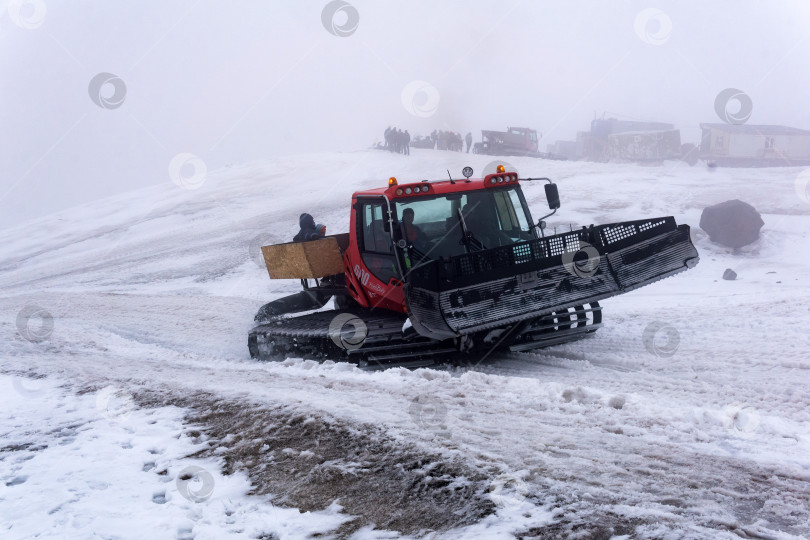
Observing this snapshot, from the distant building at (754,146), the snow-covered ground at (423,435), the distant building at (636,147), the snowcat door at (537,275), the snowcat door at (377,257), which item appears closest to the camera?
the snow-covered ground at (423,435)

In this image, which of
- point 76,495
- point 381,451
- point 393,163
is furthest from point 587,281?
point 393,163

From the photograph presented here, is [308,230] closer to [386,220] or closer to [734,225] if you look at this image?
[386,220]

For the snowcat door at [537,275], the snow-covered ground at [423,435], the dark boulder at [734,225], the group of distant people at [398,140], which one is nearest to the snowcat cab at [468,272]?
the snowcat door at [537,275]

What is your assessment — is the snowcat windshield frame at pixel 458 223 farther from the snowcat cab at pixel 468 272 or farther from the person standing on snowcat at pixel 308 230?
the person standing on snowcat at pixel 308 230

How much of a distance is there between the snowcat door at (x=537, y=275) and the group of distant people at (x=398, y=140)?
27.2 metres

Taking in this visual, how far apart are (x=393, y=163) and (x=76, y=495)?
27499 mm

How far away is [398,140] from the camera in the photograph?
1319 inches

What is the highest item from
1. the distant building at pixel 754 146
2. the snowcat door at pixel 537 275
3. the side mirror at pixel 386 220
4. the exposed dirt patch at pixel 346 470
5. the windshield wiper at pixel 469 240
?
the distant building at pixel 754 146

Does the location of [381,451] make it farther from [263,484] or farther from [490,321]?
[490,321]

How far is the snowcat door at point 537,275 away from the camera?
227 inches

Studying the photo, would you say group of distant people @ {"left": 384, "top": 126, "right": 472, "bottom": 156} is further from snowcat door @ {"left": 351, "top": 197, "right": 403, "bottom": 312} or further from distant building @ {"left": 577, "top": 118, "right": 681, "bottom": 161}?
snowcat door @ {"left": 351, "top": 197, "right": 403, "bottom": 312}

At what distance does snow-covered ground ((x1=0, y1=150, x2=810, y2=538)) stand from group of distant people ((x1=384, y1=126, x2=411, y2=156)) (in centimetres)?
2458

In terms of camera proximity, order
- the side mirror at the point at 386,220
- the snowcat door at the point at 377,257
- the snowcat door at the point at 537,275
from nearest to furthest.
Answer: the snowcat door at the point at 537,275 → the side mirror at the point at 386,220 → the snowcat door at the point at 377,257

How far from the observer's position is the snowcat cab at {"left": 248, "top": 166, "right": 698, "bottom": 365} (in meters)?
5.84
